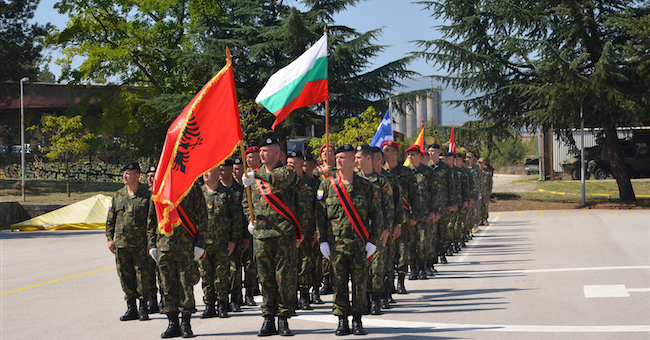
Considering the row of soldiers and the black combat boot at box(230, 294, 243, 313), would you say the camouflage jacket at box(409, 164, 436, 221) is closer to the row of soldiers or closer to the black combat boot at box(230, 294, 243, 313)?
the row of soldiers

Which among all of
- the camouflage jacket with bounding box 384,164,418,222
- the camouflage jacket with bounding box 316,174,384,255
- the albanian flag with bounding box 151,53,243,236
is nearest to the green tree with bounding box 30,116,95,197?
the camouflage jacket with bounding box 384,164,418,222

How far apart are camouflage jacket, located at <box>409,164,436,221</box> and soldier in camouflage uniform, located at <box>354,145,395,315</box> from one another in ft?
9.92

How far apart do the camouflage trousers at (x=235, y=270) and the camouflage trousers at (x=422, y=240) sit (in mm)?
3440

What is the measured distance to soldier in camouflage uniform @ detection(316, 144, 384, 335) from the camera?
712 cm

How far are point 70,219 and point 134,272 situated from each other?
18.6 metres

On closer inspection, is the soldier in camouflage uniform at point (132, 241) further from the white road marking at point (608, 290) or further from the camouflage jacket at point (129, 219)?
the white road marking at point (608, 290)

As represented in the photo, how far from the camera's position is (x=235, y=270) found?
346 inches

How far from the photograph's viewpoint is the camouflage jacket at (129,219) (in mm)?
8227

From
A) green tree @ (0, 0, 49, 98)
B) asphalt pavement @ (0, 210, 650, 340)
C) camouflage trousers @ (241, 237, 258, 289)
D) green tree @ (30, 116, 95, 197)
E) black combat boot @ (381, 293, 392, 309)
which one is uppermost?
green tree @ (0, 0, 49, 98)

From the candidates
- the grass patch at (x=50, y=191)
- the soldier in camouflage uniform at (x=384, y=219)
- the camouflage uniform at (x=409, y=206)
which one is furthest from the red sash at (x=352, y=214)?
the grass patch at (x=50, y=191)

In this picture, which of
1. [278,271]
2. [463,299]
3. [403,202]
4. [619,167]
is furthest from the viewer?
[619,167]

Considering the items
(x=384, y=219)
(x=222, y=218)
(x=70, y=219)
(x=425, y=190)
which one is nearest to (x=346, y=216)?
(x=384, y=219)

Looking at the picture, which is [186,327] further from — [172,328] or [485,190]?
[485,190]

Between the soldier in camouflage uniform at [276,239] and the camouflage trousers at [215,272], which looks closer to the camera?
the soldier in camouflage uniform at [276,239]
